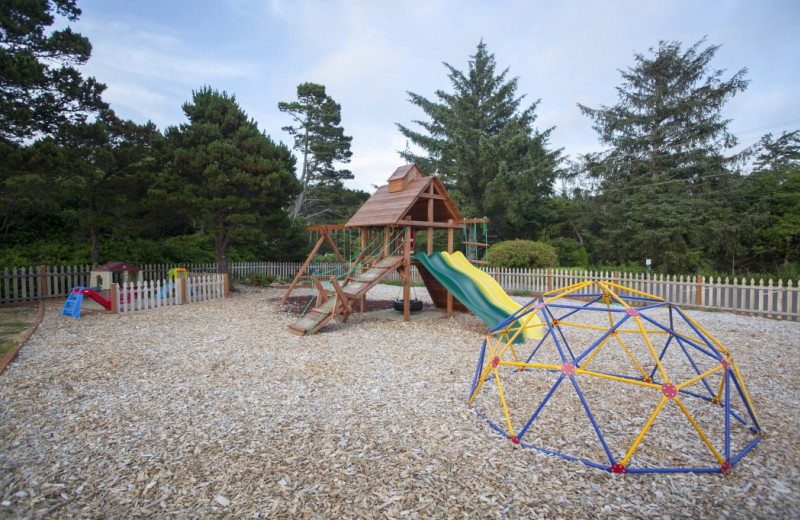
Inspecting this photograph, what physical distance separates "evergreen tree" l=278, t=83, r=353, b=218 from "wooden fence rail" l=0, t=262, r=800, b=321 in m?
14.6

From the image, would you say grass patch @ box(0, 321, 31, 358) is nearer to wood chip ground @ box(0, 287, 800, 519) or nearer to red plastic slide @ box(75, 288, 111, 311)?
wood chip ground @ box(0, 287, 800, 519)

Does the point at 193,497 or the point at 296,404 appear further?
the point at 296,404

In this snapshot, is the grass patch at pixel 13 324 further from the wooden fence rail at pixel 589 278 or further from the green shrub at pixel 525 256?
the green shrub at pixel 525 256

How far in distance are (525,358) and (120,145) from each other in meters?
14.6

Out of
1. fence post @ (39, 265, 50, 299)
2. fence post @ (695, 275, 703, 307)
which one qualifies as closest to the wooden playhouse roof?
fence post @ (695, 275, 703, 307)

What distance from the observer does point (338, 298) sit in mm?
9094

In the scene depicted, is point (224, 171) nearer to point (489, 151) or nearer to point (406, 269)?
point (406, 269)

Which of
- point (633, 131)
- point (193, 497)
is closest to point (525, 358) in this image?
point (193, 497)

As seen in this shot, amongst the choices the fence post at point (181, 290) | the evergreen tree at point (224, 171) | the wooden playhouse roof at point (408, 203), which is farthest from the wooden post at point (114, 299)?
the wooden playhouse roof at point (408, 203)

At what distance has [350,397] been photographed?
500 cm

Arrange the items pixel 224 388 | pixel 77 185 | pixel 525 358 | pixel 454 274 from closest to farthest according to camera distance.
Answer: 1. pixel 224 388
2. pixel 525 358
3. pixel 454 274
4. pixel 77 185

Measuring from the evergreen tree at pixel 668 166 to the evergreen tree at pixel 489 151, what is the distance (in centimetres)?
401

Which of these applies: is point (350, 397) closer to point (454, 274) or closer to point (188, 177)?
point (454, 274)

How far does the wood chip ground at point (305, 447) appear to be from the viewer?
9.66 ft
